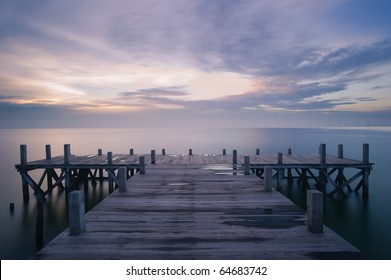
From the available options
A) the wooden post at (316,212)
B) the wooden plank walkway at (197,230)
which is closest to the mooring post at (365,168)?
the wooden plank walkway at (197,230)

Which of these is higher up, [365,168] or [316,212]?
[316,212]

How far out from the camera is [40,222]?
13859 millimetres

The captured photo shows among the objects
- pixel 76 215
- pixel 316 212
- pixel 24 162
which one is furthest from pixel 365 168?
pixel 24 162

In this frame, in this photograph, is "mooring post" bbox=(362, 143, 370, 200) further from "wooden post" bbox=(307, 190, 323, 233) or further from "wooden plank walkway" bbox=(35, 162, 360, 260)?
"wooden post" bbox=(307, 190, 323, 233)

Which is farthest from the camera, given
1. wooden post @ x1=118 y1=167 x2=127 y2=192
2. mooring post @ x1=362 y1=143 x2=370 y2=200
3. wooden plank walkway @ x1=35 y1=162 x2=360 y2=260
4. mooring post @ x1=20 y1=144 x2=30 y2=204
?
mooring post @ x1=20 y1=144 x2=30 y2=204

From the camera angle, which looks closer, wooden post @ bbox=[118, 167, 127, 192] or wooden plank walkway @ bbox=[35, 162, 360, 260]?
wooden plank walkway @ bbox=[35, 162, 360, 260]

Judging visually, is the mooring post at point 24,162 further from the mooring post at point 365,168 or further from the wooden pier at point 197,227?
the mooring post at point 365,168

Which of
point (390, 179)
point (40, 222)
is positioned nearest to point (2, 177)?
point (40, 222)

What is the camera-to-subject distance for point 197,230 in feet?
22.5

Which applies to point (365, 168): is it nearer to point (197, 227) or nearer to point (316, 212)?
point (316, 212)

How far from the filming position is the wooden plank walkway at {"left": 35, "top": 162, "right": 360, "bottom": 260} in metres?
5.67

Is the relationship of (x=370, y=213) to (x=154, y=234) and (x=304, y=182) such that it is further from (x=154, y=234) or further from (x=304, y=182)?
(x=154, y=234)

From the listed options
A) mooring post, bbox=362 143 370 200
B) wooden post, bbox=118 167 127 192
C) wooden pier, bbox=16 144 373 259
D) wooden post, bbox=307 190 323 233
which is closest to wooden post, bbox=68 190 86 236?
wooden pier, bbox=16 144 373 259
